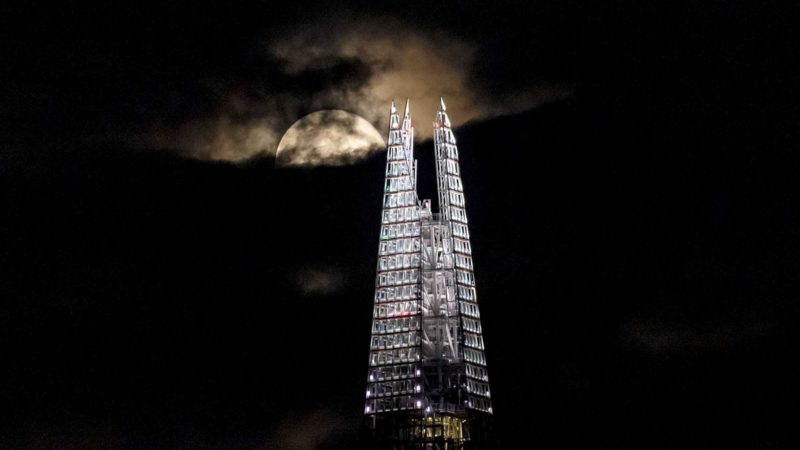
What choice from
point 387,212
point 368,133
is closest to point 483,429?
point 387,212

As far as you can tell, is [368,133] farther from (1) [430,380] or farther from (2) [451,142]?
(1) [430,380]

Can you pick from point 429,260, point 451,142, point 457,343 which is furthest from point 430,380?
point 451,142

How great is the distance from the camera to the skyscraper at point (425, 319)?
97438 millimetres

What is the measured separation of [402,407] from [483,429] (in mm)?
9111

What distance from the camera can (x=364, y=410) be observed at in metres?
98.0

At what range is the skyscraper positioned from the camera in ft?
320

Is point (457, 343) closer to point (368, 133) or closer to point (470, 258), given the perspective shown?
point (470, 258)

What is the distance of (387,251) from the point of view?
10656 cm

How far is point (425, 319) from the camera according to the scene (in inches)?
4077

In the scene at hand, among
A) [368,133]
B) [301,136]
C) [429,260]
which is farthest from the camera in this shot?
[429,260]

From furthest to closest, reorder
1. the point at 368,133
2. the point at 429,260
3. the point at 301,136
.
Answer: the point at 429,260
the point at 368,133
the point at 301,136

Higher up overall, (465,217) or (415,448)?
(465,217)

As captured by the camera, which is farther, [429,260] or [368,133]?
[429,260]

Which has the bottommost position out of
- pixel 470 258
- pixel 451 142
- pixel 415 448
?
pixel 415 448
